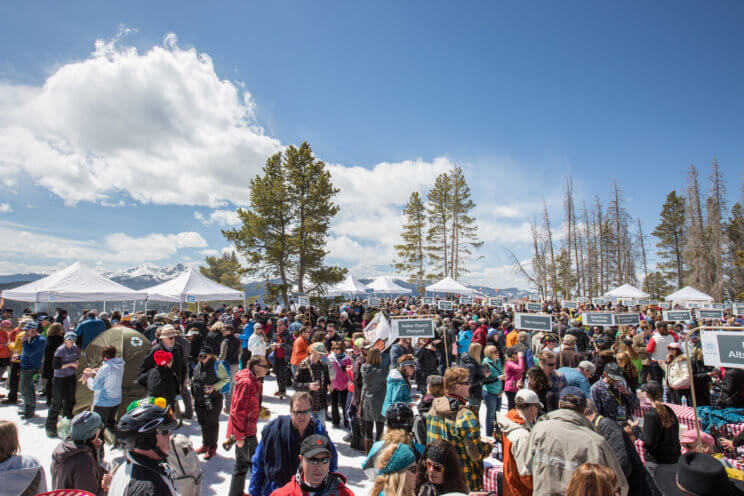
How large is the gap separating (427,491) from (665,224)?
156 ft

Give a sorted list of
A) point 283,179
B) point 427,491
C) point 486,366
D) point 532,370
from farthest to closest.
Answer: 1. point 283,179
2. point 486,366
3. point 532,370
4. point 427,491

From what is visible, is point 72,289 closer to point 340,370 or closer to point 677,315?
point 340,370

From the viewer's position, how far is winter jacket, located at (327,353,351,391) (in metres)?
5.88

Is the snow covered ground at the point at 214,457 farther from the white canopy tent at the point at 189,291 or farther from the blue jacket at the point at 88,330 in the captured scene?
the white canopy tent at the point at 189,291

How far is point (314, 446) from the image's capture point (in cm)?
205

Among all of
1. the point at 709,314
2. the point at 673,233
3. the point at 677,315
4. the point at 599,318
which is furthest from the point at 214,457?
the point at 673,233

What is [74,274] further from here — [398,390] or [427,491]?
[427,491]

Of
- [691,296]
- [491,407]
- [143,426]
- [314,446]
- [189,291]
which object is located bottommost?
[491,407]

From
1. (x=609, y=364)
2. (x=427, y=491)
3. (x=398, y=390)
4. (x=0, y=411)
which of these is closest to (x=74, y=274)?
(x=0, y=411)

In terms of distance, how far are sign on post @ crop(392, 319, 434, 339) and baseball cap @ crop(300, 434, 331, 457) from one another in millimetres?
4415

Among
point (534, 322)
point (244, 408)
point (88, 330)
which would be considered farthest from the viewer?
point (534, 322)

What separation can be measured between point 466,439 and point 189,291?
13720 millimetres

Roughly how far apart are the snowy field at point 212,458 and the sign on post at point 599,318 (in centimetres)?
469

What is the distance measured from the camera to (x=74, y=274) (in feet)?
39.4
